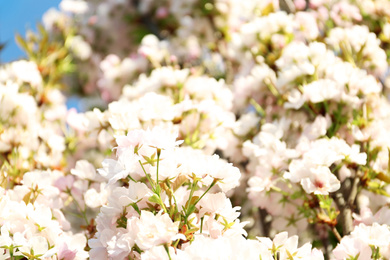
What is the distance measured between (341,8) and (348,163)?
1.51 meters

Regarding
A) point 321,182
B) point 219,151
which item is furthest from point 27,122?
point 321,182

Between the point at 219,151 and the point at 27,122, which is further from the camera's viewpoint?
the point at 219,151

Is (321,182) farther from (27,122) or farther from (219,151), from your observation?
(27,122)

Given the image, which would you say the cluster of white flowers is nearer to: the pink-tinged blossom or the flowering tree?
the flowering tree

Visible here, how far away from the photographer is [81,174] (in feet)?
5.90

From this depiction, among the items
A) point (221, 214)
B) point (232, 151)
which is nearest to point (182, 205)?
point (221, 214)

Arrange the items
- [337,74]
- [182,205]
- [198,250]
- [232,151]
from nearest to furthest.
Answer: [198,250], [182,205], [337,74], [232,151]

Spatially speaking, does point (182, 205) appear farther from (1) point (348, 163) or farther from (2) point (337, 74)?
(2) point (337, 74)

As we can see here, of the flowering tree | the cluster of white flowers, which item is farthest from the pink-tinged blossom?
the cluster of white flowers

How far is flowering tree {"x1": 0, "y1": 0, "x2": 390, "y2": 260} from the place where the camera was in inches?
50.8

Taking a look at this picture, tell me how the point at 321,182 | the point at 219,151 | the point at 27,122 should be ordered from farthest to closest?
the point at 219,151, the point at 27,122, the point at 321,182

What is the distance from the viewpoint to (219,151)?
289 centimetres

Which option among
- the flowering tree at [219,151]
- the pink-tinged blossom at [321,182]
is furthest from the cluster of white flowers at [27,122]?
the pink-tinged blossom at [321,182]

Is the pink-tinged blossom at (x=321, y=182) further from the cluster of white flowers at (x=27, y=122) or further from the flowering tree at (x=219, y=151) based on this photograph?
the cluster of white flowers at (x=27, y=122)
